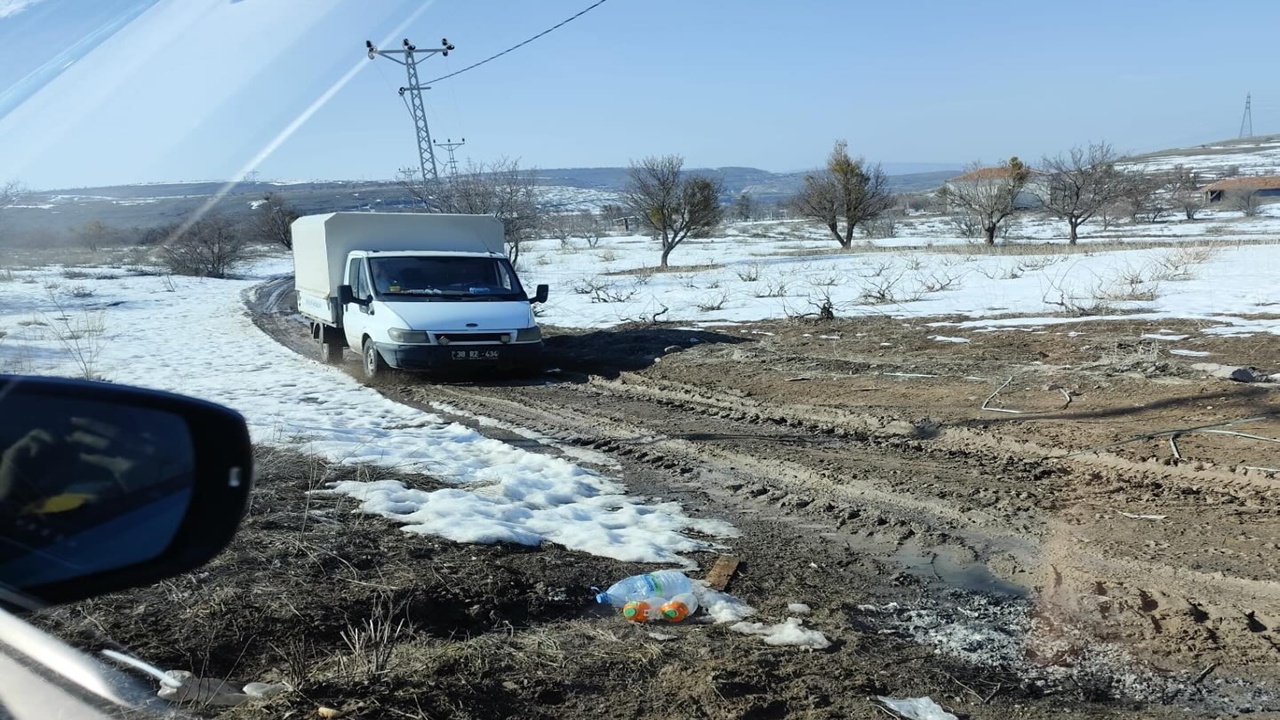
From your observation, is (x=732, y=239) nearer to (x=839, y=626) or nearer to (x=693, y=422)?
(x=693, y=422)

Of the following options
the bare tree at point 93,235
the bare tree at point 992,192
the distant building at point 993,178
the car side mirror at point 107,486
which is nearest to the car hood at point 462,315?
the car side mirror at point 107,486

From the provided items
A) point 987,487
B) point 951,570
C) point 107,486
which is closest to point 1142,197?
point 987,487

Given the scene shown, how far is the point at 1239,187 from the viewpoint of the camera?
295 ft

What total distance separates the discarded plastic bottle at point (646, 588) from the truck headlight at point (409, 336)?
756cm

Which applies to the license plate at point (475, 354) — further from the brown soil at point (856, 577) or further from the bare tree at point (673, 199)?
the bare tree at point (673, 199)

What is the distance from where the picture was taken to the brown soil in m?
3.37

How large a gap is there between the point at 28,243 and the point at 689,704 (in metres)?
47.8

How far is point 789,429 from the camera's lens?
8.44 meters

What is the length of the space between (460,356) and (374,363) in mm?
1338

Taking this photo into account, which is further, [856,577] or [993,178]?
[993,178]

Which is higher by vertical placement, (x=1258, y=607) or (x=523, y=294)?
(x=523, y=294)

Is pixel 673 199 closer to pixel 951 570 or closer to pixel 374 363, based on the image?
pixel 374 363

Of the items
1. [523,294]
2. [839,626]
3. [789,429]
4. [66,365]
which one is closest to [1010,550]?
[839,626]

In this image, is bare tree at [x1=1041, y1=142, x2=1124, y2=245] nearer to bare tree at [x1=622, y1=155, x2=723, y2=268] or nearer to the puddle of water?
bare tree at [x1=622, y1=155, x2=723, y2=268]
